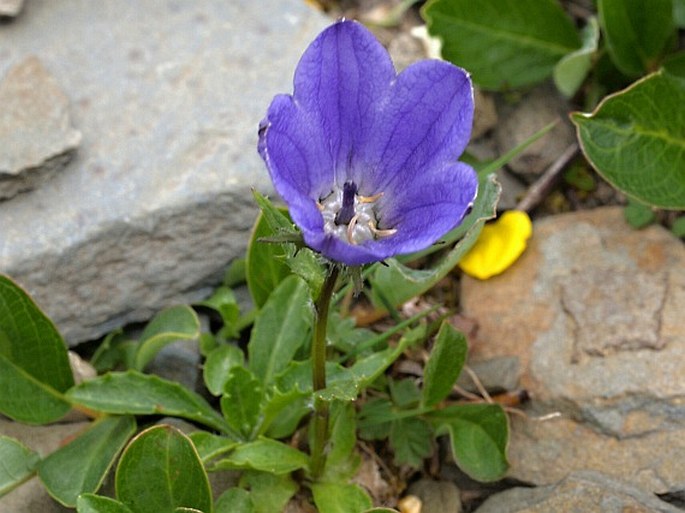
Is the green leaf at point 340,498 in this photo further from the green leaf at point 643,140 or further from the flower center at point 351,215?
the green leaf at point 643,140

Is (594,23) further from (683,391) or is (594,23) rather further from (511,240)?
A: (683,391)

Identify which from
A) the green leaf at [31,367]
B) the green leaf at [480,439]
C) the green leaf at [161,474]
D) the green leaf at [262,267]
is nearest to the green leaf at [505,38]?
the green leaf at [262,267]

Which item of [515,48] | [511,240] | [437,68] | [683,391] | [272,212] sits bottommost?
[683,391]

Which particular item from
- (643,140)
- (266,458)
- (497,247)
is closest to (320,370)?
(266,458)

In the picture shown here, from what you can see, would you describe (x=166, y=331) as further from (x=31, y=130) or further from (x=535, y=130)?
(x=535, y=130)

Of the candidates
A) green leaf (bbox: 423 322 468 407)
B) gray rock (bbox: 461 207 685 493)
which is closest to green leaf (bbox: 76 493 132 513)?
green leaf (bbox: 423 322 468 407)

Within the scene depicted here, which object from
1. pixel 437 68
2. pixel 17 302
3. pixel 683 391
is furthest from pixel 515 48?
pixel 17 302
